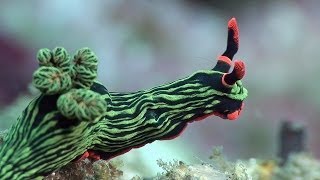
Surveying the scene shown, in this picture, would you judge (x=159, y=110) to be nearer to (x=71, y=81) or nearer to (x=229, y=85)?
(x=229, y=85)

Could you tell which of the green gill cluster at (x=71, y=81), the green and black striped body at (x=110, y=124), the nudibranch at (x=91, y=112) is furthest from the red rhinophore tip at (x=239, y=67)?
the green gill cluster at (x=71, y=81)

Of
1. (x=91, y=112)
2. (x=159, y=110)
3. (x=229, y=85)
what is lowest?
(x=91, y=112)

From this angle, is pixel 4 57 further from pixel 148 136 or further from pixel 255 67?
pixel 255 67

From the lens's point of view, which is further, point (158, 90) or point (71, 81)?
point (158, 90)

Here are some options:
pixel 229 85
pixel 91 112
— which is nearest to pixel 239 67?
pixel 229 85

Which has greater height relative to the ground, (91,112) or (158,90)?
(158,90)

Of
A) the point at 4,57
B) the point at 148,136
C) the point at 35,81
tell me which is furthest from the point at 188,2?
the point at 35,81

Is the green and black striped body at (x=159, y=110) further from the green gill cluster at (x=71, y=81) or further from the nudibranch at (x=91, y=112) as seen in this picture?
the green gill cluster at (x=71, y=81)

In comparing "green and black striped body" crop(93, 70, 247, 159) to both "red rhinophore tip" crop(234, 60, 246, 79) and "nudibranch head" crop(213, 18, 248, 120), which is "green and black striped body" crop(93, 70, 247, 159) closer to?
"nudibranch head" crop(213, 18, 248, 120)
